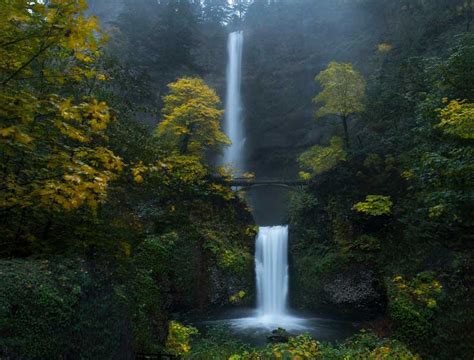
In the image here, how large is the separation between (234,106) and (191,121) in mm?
18916

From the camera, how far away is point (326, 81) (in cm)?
2445

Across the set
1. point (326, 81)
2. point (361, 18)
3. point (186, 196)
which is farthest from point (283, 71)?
point (186, 196)

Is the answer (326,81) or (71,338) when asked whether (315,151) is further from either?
(71,338)

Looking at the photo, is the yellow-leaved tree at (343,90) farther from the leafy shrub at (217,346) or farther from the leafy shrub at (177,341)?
the leafy shrub at (177,341)

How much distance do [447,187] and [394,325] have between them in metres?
5.83

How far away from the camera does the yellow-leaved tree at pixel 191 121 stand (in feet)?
72.1

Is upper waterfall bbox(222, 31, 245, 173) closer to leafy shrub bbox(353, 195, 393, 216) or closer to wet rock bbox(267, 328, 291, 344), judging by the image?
leafy shrub bbox(353, 195, 393, 216)

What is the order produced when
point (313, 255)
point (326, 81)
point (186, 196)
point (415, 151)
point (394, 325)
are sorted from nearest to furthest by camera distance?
point (394, 325)
point (415, 151)
point (313, 255)
point (186, 196)
point (326, 81)

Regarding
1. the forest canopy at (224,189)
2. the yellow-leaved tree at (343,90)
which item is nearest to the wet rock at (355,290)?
the forest canopy at (224,189)

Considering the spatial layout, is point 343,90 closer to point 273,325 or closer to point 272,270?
point 272,270

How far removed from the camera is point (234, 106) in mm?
40406

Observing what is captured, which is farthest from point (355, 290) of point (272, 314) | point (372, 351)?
point (372, 351)

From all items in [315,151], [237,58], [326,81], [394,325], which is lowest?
[394,325]

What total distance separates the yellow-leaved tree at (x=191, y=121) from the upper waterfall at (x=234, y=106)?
1311 cm
